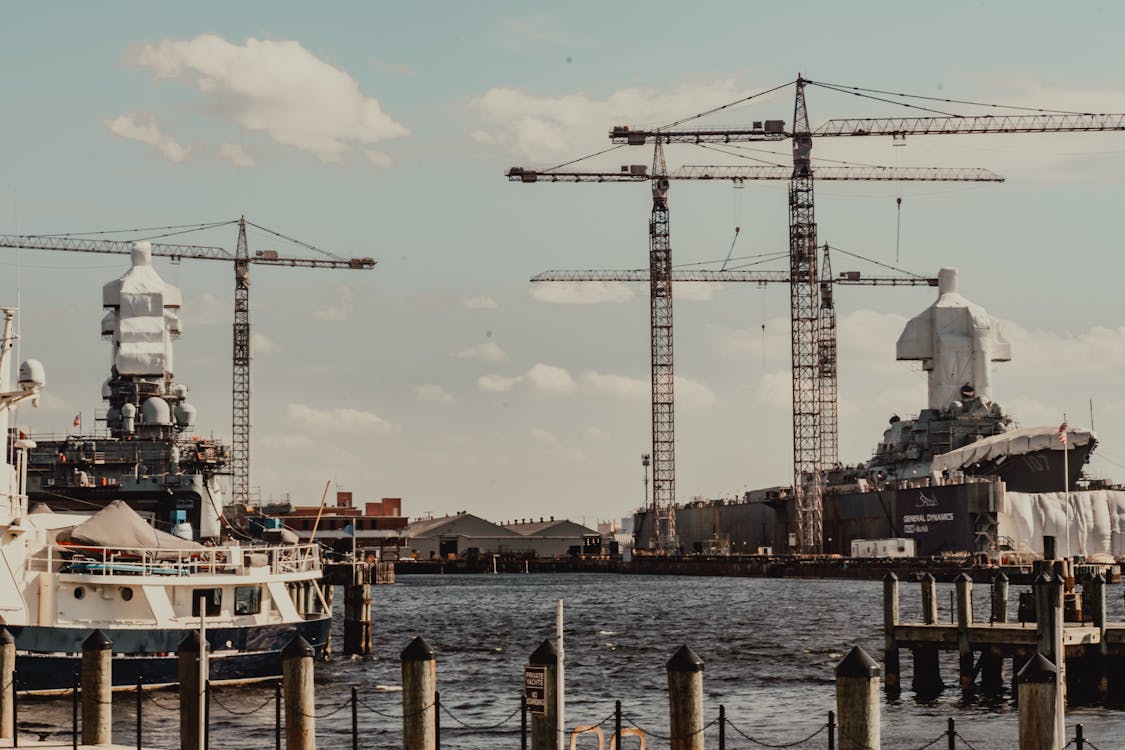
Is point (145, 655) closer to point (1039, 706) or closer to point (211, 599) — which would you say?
point (211, 599)

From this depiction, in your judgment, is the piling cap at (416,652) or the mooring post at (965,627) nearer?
the piling cap at (416,652)

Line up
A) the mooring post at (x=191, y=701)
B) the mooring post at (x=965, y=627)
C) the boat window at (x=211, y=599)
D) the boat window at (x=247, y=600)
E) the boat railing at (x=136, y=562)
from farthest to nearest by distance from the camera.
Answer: the boat window at (x=247, y=600) → the boat window at (x=211, y=599) → the mooring post at (x=965, y=627) → the boat railing at (x=136, y=562) → the mooring post at (x=191, y=701)

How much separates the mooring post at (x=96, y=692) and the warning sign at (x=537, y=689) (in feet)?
31.5

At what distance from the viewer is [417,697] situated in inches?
1253

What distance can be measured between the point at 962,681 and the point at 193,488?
99.4 m

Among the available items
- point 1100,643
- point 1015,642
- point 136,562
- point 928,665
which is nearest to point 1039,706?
point 1015,642

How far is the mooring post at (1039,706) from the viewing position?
3019 cm

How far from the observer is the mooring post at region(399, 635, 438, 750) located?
3181 centimetres

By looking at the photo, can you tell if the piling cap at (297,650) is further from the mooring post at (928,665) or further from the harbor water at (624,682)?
the mooring post at (928,665)

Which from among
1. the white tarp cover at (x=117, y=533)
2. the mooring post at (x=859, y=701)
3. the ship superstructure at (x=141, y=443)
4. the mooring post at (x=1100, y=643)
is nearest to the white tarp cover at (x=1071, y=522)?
the ship superstructure at (x=141, y=443)

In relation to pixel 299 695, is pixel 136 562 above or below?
above

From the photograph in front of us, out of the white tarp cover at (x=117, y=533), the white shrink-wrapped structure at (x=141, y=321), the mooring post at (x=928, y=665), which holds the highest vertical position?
the white shrink-wrapped structure at (x=141, y=321)

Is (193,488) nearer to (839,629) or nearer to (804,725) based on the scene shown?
(839,629)

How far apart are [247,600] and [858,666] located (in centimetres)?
3263
